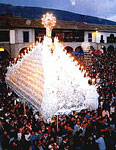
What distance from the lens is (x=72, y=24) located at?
34250 millimetres

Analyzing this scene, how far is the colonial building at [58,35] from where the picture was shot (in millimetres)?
28244

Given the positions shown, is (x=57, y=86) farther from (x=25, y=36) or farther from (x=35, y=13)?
(x=35, y=13)

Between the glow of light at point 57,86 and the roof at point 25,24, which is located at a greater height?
the roof at point 25,24

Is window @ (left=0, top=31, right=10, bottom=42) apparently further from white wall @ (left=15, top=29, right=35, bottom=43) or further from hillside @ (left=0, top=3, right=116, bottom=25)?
hillside @ (left=0, top=3, right=116, bottom=25)

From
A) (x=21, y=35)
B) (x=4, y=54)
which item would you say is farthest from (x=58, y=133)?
(x=21, y=35)

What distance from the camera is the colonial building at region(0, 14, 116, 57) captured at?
1112 inches

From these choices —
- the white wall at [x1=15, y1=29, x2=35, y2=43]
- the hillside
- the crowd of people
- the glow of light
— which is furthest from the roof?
the hillside

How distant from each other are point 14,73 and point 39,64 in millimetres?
5068

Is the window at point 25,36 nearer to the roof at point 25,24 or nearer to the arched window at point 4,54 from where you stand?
the roof at point 25,24

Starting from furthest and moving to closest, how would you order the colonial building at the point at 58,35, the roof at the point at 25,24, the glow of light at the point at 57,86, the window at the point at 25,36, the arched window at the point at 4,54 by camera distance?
the window at the point at 25,36
the arched window at the point at 4,54
the colonial building at the point at 58,35
the roof at the point at 25,24
the glow of light at the point at 57,86

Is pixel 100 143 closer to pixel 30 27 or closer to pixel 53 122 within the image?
→ pixel 53 122

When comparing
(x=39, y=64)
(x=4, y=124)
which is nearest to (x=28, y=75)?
(x=39, y=64)

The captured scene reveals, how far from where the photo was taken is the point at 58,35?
32.3 m

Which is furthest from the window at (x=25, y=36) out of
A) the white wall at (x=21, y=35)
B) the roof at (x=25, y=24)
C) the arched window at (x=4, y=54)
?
the arched window at (x=4, y=54)
